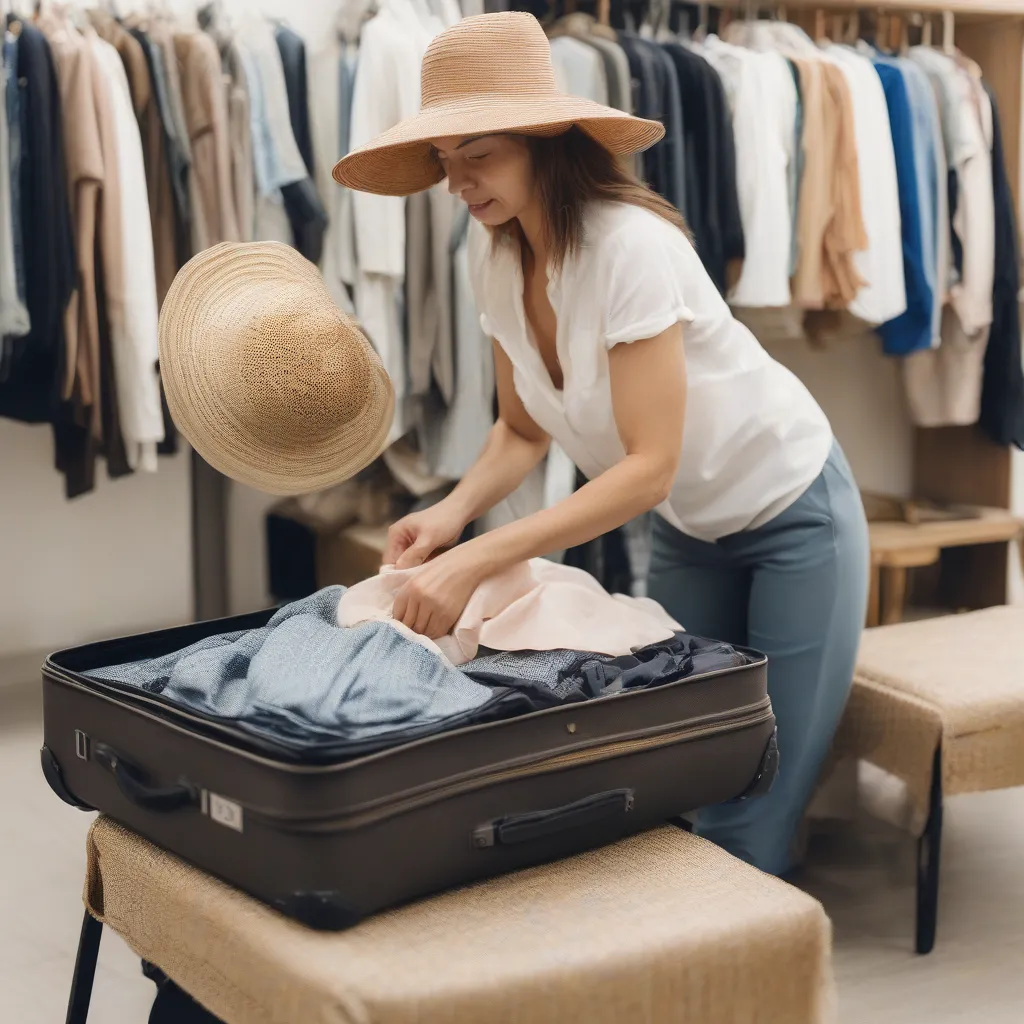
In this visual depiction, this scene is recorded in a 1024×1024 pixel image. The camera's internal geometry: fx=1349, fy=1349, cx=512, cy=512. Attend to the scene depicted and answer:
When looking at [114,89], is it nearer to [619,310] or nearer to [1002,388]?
[619,310]

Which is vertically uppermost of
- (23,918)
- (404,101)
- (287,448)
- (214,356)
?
(404,101)

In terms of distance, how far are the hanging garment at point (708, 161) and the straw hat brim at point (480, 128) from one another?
1.69 meters

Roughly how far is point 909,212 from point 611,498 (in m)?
2.46

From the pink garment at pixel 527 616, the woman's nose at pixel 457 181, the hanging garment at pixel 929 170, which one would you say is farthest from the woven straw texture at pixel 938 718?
the hanging garment at pixel 929 170

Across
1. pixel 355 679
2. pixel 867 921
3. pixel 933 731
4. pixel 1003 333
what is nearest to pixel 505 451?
pixel 355 679

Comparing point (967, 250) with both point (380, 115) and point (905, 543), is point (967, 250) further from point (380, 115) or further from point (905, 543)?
point (380, 115)

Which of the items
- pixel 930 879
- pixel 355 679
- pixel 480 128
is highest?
pixel 480 128

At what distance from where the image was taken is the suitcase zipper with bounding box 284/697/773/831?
108 cm

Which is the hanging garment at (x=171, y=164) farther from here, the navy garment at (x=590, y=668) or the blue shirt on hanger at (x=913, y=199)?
the navy garment at (x=590, y=668)

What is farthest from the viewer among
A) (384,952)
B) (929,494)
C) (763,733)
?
(929,494)

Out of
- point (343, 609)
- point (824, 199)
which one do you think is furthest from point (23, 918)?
point (824, 199)

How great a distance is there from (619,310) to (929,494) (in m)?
3.11

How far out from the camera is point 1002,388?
12.8 feet

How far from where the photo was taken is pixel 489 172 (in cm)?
153
